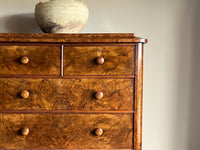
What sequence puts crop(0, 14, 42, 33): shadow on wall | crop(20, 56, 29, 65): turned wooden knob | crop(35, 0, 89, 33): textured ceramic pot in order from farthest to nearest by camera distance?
1. crop(0, 14, 42, 33): shadow on wall
2. crop(35, 0, 89, 33): textured ceramic pot
3. crop(20, 56, 29, 65): turned wooden knob

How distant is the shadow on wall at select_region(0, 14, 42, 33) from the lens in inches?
75.4

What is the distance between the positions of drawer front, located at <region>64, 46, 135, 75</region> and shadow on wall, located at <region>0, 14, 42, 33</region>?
0.67m

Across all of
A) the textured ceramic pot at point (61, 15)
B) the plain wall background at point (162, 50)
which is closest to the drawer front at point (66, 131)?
the textured ceramic pot at point (61, 15)

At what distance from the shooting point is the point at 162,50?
1954mm

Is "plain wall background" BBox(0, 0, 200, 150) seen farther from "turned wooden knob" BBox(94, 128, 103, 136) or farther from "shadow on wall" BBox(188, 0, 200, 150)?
"turned wooden knob" BBox(94, 128, 103, 136)

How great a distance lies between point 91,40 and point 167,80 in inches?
33.0

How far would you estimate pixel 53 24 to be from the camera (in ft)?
5.07

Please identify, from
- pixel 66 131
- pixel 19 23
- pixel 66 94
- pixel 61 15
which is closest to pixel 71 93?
pixel 66 94

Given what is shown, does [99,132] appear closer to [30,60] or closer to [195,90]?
[30,60]

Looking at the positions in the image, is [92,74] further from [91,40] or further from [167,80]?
[167,80]

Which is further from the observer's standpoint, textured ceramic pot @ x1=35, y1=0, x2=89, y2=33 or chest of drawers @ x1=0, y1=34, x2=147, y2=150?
textured ceramic pot @ x1=35, y1=0, x2=89, y2=33

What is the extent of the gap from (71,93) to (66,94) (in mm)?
26

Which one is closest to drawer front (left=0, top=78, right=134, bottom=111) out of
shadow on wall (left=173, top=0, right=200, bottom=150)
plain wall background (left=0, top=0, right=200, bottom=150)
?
plain wall background (left=0, top=0, right=200, bottom=150)

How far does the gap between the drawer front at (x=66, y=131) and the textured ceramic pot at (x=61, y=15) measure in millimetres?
510
